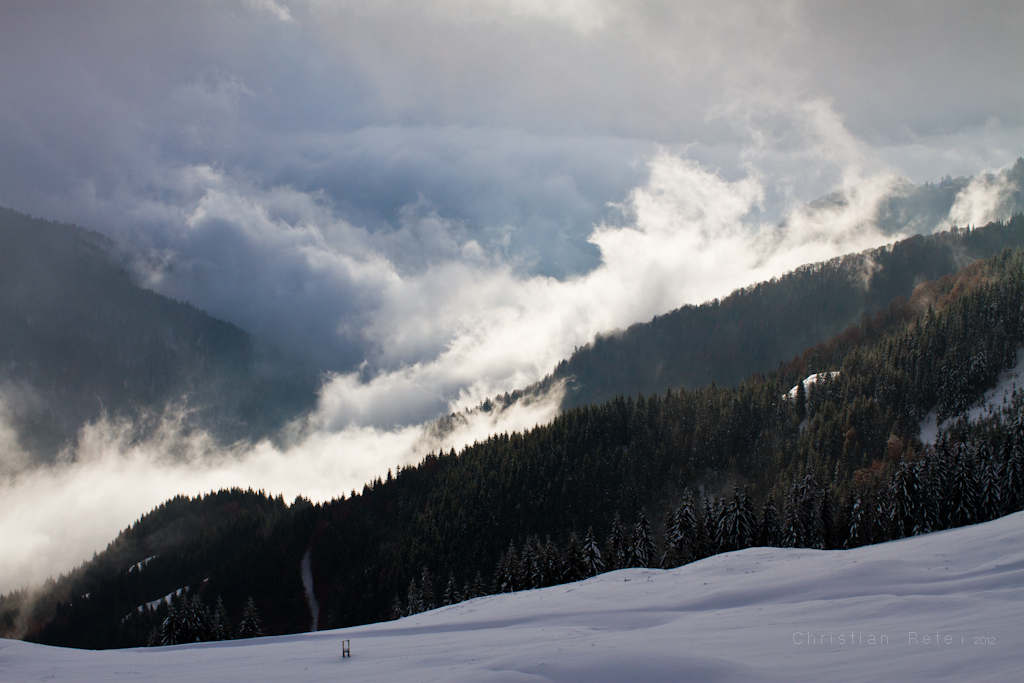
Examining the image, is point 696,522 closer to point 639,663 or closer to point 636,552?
point 636,552

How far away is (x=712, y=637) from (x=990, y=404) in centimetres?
14021

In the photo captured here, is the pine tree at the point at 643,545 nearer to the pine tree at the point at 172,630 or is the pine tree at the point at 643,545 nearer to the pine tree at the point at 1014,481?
the pine tree at the point at 1014,481

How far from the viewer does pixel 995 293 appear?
145 m

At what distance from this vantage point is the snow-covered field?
14.2 m

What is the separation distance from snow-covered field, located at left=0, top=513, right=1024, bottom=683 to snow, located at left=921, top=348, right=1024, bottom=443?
4322 inches

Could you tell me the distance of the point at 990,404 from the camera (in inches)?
4781

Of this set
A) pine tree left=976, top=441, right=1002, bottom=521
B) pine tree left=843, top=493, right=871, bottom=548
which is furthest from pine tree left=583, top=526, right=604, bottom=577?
pine tree left=976, top=441, right=1002, bottom=521

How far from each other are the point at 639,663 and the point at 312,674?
36.0ft

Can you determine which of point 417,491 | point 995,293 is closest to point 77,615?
point 417,491

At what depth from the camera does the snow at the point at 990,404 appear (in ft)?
393

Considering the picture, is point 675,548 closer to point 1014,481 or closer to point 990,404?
point 1014,481

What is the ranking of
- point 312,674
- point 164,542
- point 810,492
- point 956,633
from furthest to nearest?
point 164,542 < point 810,492 < point 312,674 < point 956,633

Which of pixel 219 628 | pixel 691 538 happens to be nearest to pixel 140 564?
pixel 219 628

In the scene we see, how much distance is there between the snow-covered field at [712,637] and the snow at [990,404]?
360 feet
